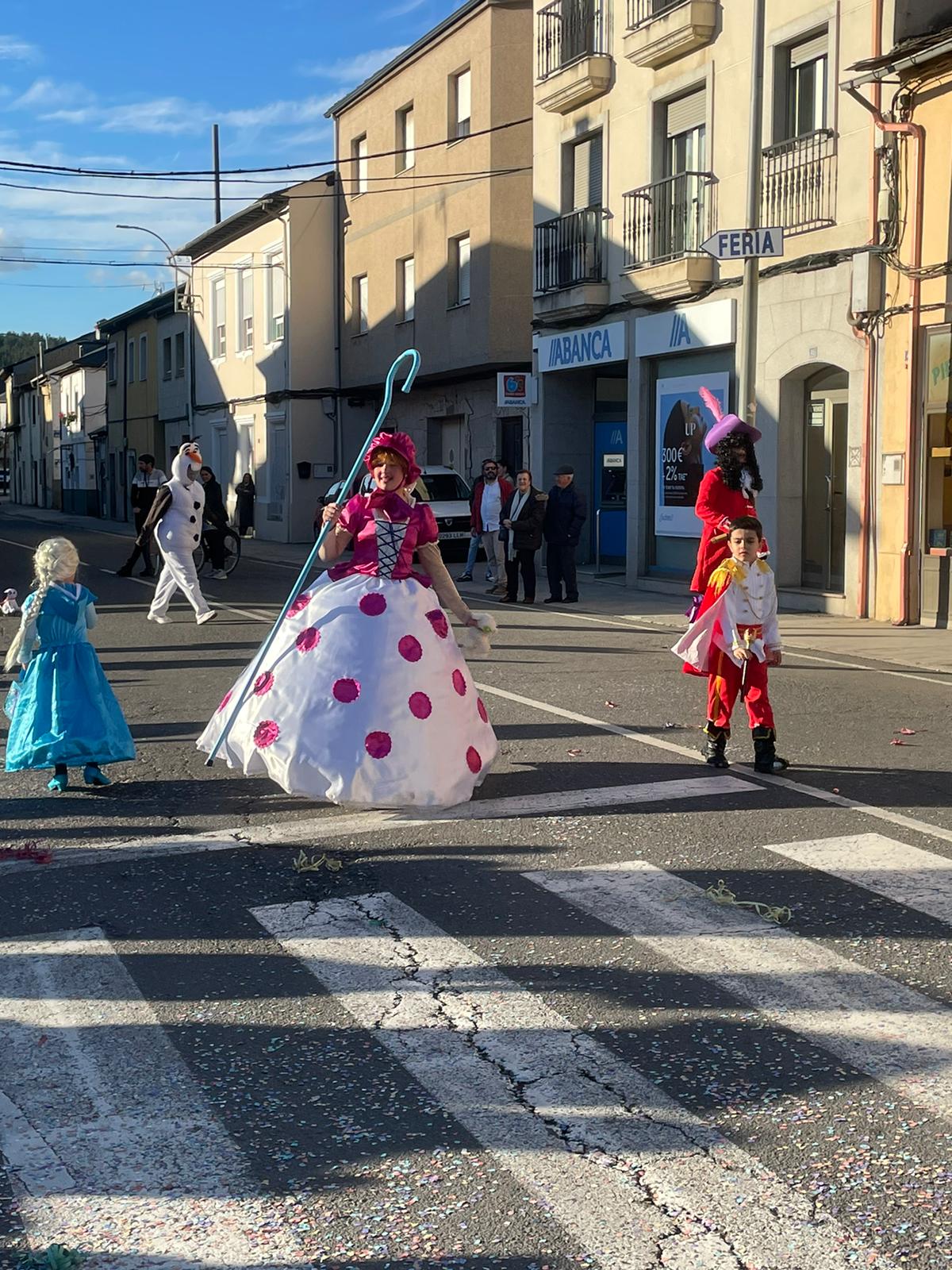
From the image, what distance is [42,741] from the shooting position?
7.49m

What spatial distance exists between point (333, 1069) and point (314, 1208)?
29.9 inches

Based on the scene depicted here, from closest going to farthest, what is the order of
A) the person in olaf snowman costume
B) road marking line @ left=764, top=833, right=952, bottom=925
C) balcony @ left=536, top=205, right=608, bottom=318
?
1. road marking line @ left=764, top=833, right=952, bottom=925
2. the person in olaf snowman costume
3. balcony @ left=536, top=205, right=608, bottom=318

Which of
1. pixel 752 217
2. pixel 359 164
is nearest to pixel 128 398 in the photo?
pixel 359 164

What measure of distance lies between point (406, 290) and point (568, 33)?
9476 mm

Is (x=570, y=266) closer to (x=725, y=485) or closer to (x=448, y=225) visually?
(x=448, y=225)

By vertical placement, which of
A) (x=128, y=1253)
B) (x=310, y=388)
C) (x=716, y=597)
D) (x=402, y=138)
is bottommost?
(x=128, y=1253)

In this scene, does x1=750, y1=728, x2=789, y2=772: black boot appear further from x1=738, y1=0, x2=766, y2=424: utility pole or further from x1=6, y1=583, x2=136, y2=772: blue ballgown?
x1=738, y1=0, x2=766, y2=424: utility pole

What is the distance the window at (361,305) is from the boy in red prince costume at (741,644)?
27.2m

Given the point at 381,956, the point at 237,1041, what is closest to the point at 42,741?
A: the point at 381,956

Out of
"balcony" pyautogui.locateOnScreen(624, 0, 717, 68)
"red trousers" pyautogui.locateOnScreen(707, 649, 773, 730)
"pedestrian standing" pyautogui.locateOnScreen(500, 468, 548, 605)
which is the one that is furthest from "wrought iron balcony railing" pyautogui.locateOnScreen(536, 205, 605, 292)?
"red trousers" pyautogui.locateOnScreen(707, 649, 773, 730)

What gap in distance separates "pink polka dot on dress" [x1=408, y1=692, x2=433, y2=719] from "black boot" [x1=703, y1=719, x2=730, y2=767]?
1.84 meters

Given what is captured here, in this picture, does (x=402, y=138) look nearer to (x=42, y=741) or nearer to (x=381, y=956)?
(x=42, y=741)

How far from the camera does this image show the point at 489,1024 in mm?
4273

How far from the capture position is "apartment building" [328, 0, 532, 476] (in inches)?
1060
